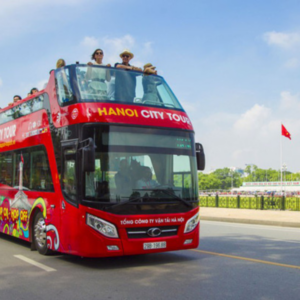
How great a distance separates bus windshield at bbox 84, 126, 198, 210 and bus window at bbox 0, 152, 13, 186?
4.13m

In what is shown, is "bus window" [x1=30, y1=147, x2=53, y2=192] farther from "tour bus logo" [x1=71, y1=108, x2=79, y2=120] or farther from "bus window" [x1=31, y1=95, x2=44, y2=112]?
"tour bus logo" [x1=71, y1=108, x2=79, y2=120]

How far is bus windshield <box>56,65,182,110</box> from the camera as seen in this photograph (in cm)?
808

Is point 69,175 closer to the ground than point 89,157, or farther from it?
closer to the ground

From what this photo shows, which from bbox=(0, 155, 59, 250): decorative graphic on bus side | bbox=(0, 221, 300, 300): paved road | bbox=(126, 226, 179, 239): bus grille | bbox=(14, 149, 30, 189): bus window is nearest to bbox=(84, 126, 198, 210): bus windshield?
bbox=(126, 226, 179, 239): bus grille

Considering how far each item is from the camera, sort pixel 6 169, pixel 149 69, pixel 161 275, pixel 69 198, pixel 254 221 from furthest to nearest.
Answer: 1. pixel 254 221
2. pixel 6 169
3. pixel 149 69
4. pixel 69 198
5. pixel 161 275

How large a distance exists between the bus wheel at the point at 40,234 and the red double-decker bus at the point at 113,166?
0.07 ft

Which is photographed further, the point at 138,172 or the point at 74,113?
the point at 74,113

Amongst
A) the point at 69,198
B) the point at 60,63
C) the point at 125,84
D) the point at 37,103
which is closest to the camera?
the point at 69,198

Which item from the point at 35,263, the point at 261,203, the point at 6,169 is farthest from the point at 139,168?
the point at 261,203

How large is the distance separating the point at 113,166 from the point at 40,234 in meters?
2.72

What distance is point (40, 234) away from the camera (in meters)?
9.17

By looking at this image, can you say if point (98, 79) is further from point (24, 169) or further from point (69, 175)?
point (24, 169)

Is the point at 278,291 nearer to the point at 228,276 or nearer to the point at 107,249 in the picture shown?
A: the point at 228,276

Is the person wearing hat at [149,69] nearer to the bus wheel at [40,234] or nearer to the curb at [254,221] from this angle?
the bus wheel at [40,234]
